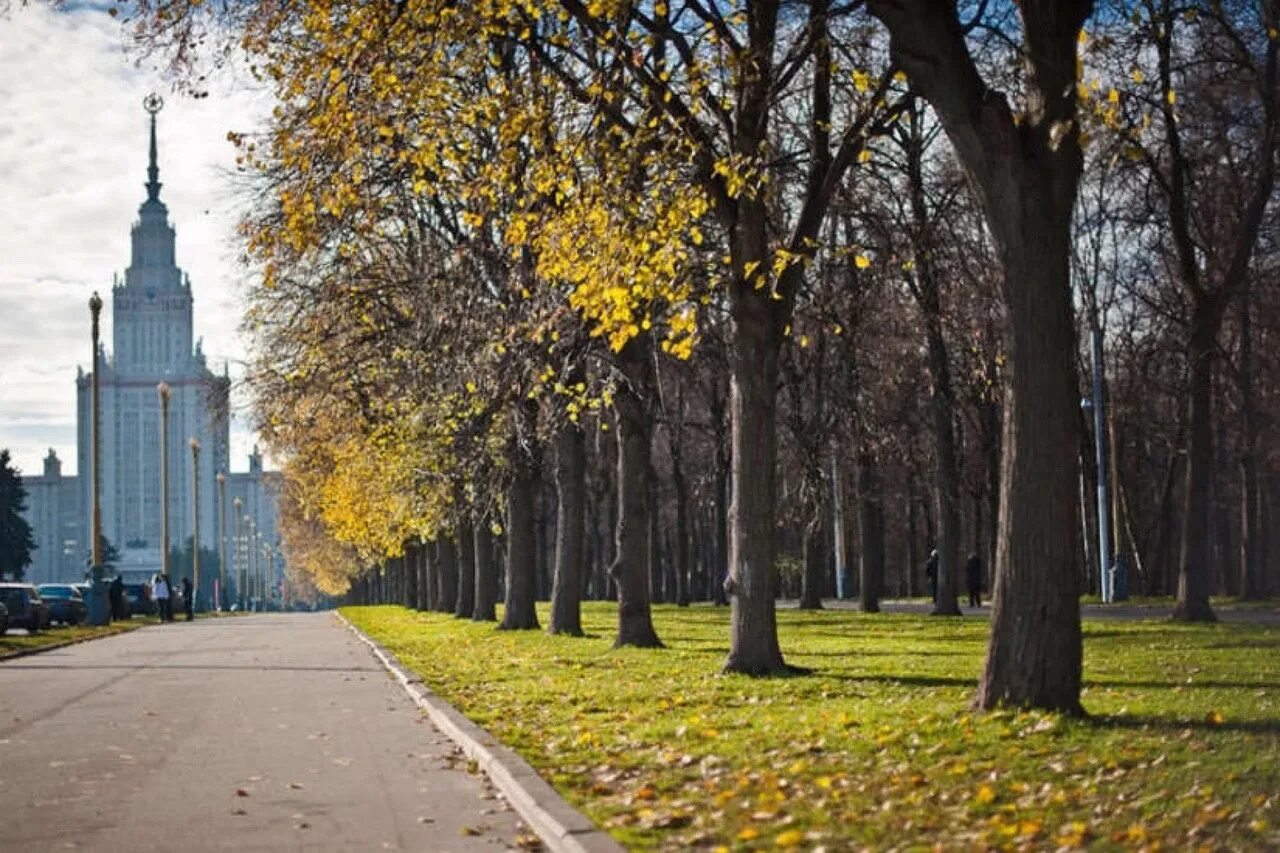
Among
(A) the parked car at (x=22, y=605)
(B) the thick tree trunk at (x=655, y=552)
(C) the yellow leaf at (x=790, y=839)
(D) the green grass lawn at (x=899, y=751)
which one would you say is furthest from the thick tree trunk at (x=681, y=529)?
Result: (C) the yellow leaf at (x=790, y=839)

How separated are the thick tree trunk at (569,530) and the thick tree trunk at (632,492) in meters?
3.84

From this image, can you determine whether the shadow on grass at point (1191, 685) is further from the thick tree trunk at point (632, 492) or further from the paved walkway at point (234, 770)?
the thick tree trunk at point (632, 492)

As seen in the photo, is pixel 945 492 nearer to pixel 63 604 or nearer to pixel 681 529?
pixel 681 529

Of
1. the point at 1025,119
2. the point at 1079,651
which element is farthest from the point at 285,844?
the point at 1025,119

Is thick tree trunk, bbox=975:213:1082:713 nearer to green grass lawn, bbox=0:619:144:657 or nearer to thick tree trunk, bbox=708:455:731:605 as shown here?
green grass lawn, bbox=0:619:144:657

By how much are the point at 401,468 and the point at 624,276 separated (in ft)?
56.1

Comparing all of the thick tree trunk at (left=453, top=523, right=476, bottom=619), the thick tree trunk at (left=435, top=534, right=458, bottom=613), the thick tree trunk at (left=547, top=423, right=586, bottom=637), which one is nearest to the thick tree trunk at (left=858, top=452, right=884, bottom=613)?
the thick tree trunk at (left=453, top=523, right=476, bottom=619)

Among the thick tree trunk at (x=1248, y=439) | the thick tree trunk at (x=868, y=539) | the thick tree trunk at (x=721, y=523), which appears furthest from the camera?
the thick tree trunk at (x=721, y=523)

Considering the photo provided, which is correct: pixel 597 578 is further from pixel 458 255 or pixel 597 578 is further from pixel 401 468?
pixel 458 255

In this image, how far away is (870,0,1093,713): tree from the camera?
12508mm

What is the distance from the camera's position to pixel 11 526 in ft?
325

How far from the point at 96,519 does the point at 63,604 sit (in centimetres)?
333

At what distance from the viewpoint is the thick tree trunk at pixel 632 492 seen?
82.3ft

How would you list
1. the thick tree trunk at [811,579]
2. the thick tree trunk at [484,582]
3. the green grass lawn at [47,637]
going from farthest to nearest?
the thick tree trunk at [811,579] → the thick tree trunk at [484,582] → the green grass lawn at [47,637]
